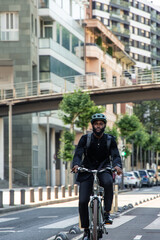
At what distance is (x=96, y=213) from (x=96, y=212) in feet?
0.05

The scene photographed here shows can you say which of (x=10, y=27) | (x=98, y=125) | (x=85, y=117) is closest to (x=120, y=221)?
(x=98, y=125)

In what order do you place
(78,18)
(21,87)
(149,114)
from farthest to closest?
(149,114) → (78,18) → (21,87)

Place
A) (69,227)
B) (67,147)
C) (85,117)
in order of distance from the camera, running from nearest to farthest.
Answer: (69,227)
(67,147)
(85,117)

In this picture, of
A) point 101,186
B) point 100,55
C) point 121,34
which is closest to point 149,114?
point 121,34

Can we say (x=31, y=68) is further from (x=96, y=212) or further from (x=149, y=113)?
(x=149, y=113)

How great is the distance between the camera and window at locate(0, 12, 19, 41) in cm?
5294

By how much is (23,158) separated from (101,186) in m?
42.5

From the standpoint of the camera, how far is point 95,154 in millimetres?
9828

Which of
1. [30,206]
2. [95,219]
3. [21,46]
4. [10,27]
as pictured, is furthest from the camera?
[10,27]

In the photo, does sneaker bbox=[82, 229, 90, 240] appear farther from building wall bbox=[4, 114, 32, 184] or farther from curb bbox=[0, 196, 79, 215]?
building wall bbox=[4, 114, 32, 184]

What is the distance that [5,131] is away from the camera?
52844 millimetres

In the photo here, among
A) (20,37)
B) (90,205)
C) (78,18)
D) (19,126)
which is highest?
(78,18)

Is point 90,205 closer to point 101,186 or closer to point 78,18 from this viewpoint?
point 101,186

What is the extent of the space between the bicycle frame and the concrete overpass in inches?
1375
